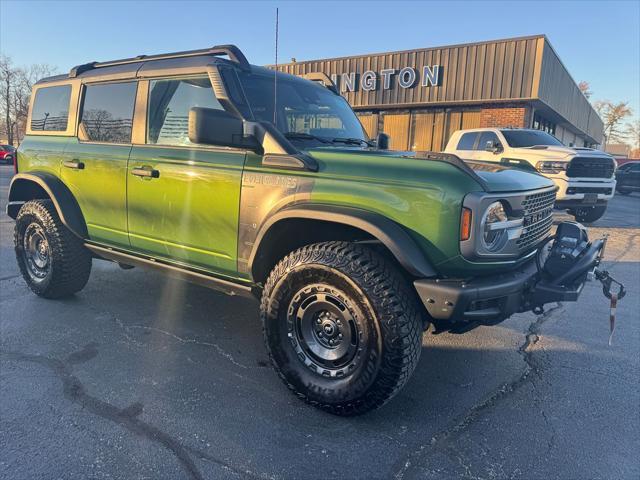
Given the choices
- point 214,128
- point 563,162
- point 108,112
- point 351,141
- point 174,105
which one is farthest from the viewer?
point 563,162

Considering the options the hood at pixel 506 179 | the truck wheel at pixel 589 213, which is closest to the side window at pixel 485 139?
the truck wheel at pixel 589 213

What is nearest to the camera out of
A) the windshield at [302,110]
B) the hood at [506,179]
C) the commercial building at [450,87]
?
the hood at [506,179]

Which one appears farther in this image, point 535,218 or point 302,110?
point 302,110

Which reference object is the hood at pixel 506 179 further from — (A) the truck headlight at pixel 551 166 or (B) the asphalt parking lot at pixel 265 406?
(A) the truck headlight at pixel 551 166

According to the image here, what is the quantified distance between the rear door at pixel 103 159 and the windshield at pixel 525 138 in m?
8.54

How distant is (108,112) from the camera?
394cm

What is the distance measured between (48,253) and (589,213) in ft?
34.3

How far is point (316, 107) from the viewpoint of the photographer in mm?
3705

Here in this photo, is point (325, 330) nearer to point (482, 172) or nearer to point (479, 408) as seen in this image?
point (479, 408)

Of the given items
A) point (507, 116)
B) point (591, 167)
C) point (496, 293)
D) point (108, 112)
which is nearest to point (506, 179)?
point (496, 293)

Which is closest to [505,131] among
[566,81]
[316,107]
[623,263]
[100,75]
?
[623,263]

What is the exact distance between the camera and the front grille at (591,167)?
9320mm

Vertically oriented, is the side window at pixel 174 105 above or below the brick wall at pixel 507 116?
below

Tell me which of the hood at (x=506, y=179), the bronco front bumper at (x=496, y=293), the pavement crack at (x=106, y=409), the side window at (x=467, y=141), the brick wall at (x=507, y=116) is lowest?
the pavement crack at (x=106, y=409)
